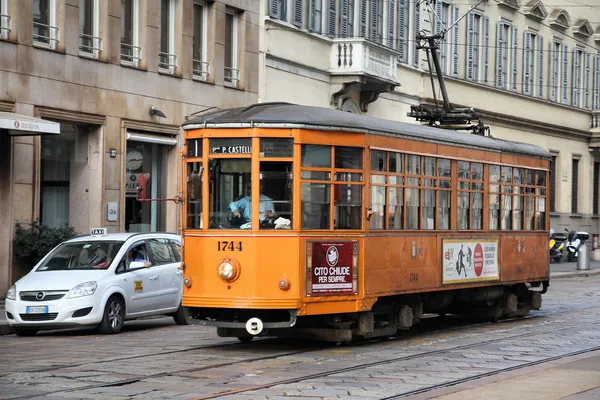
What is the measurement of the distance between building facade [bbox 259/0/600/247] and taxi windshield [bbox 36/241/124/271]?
628 cm

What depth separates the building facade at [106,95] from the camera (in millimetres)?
24047

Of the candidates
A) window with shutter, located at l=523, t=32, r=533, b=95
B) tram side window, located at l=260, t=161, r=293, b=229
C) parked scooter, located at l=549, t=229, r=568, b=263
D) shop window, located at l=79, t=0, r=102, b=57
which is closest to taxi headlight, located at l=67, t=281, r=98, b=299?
tram side window, located at l=260, t=161, r=293, b=229

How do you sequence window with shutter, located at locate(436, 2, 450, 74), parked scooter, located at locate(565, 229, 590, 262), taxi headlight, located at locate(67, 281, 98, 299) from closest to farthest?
1. taxi headlight, located at locate(67, 281, 98, 299)
2. window with shutter, located at locate(436, 2, 450, 74)
3. parked scooter, located at locate(565, 229, 590, 262)

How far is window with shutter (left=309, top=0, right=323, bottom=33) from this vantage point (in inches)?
1342

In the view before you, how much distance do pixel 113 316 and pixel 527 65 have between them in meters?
33.6

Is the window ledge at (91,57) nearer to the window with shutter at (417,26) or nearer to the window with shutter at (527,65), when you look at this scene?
the window with shutter at (417,26)

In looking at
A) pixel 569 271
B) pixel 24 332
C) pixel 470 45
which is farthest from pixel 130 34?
pixel 470 45

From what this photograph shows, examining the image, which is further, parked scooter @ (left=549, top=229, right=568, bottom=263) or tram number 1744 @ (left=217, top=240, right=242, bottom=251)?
parked scooter @ (left=549, top=229, right=568, bottom=263)

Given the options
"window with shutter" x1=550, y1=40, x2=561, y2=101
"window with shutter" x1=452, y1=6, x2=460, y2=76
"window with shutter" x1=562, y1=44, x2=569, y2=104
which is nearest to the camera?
"window with shutter" x1=452, y1=6, x2=460, y2=76

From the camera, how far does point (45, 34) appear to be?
24.9 metres

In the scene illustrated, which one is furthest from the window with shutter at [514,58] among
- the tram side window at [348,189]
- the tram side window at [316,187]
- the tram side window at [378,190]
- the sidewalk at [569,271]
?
the tram side window at [316,187]

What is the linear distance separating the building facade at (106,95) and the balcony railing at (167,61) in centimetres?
3

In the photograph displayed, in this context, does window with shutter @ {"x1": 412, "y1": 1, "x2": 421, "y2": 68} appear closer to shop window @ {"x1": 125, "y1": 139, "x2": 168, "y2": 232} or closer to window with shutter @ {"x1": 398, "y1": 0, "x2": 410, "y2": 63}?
window with shutter @ {"x1": 398, "y1": 0, "x2": 410, "y2": 63}

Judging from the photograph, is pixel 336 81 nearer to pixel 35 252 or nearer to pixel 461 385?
→ pixel 35 252
